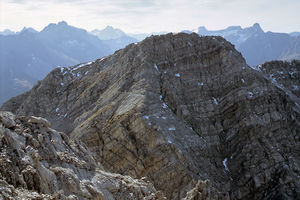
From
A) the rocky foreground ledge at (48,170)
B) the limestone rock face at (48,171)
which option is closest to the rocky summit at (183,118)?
the limestone rock face at (48,171)

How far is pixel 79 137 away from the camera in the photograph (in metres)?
54.7

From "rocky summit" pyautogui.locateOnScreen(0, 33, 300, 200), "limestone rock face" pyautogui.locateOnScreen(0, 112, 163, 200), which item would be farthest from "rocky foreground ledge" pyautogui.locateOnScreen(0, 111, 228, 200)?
"rocky summit" pyautogui.locateOnScreen(0, 33, 300, 200)

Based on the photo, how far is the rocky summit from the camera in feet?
165

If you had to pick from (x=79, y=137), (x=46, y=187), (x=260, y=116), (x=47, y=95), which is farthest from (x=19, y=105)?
(x=46, y=187)

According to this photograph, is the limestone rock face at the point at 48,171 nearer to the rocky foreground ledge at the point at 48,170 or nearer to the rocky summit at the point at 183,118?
the rocky foreground ledge at the point at 48,170

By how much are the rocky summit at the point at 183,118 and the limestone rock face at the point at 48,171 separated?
1073 cm

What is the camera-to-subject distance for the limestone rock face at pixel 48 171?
19.4m

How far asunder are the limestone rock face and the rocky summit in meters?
10.7

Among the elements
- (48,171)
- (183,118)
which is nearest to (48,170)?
(48,171)

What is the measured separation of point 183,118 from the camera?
57.1 metres

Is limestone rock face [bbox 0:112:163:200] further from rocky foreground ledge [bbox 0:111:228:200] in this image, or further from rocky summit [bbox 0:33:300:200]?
rocky summit [bbox 0:33:300:200]

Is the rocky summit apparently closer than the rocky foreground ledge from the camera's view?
No

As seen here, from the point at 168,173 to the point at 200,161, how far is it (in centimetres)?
634

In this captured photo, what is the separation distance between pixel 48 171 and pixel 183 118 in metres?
37.0
